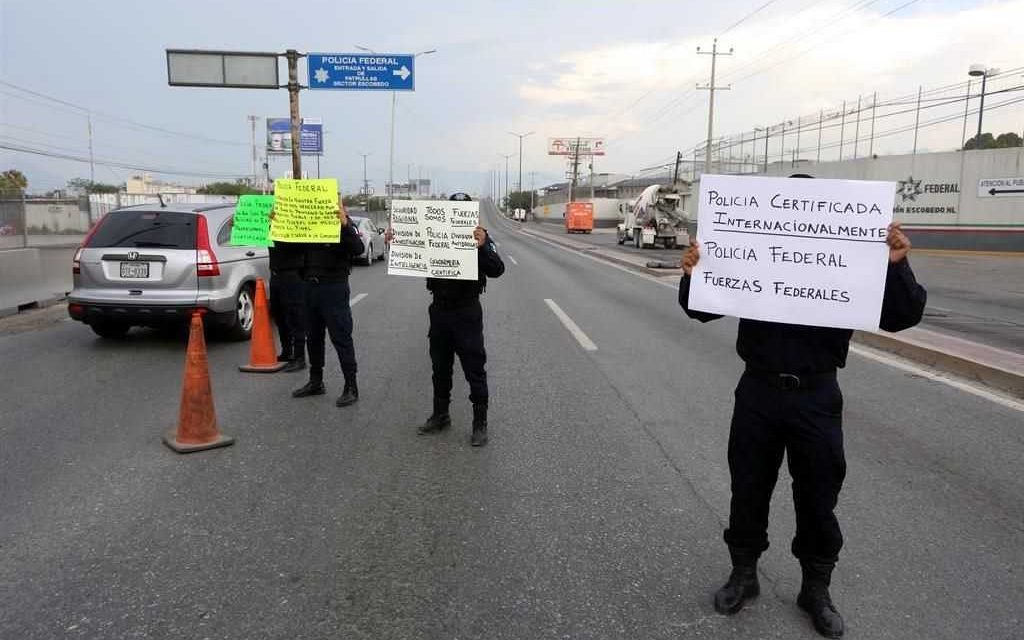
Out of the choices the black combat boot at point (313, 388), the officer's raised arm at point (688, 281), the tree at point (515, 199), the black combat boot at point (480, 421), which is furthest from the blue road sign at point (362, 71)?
the tree at point (515, 199)

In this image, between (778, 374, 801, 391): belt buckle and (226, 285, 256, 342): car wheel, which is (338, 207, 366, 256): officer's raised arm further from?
(778, 374, 801, 391): belt buckle

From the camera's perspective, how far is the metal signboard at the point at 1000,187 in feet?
84.2

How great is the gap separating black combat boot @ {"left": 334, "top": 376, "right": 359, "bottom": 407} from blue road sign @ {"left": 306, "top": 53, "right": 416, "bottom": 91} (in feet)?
56.0

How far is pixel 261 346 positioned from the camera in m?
7.62

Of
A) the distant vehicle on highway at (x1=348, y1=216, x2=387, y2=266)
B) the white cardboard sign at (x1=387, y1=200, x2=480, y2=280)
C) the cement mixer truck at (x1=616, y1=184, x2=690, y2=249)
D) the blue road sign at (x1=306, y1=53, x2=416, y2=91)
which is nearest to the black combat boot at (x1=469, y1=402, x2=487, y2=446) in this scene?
the white cardboard sign at (x1=387, y1=200, x2=480, y2=280)

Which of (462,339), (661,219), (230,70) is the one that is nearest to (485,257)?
(462,339)

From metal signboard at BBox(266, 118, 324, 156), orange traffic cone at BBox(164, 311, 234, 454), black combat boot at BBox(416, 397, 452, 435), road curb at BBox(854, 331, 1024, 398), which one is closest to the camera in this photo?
orange traffic cone at BBox(164, 311, 234, 454)

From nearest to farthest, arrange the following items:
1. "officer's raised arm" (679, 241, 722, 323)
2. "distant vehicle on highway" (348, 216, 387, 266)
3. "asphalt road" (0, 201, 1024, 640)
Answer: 1. "asphalt road" (0, 201, 1024, 640)
2. "officer's raised arm" (679, 241, 722, 323)
3. "distant vehicle on highway" (348, 216, 387, 266)

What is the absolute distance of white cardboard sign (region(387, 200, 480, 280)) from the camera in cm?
529

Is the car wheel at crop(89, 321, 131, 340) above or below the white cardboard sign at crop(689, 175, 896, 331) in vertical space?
below

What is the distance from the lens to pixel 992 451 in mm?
5215

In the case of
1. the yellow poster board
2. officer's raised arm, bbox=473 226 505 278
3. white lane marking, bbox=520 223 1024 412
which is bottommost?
white lane marking, bbox=520 223 1024 412

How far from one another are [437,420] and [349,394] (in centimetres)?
117

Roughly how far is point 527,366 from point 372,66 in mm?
16748
